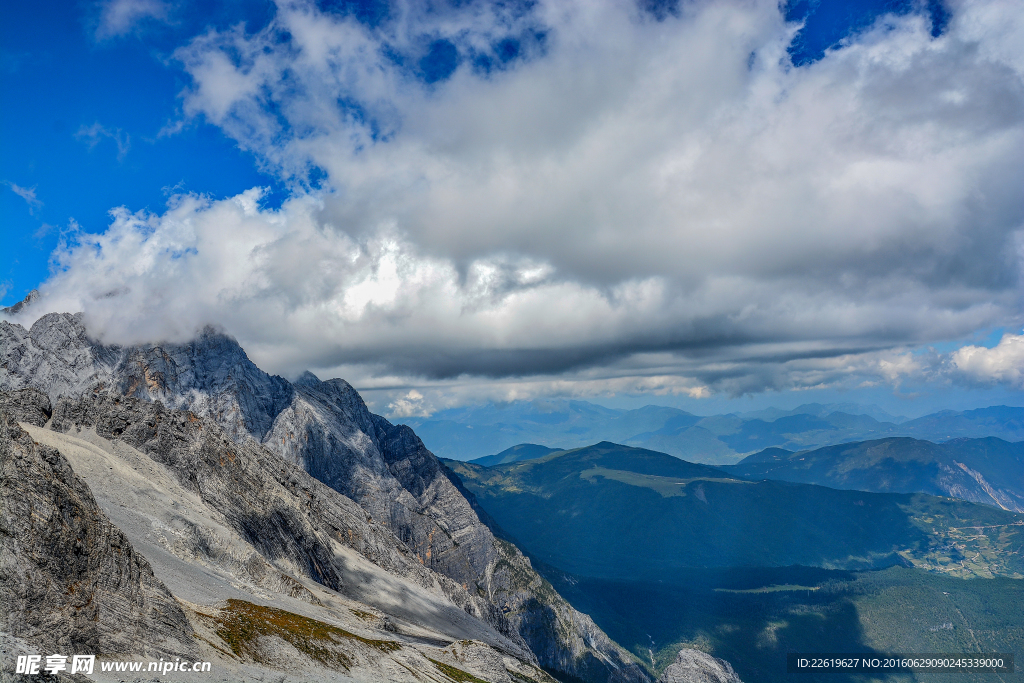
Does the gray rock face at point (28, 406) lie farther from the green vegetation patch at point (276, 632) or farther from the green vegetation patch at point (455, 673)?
the green vegetation patch at point (455, 673)

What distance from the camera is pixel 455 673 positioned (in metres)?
95.2

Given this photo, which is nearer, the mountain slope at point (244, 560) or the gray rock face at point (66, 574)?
the gray rock face at point (66, 574)

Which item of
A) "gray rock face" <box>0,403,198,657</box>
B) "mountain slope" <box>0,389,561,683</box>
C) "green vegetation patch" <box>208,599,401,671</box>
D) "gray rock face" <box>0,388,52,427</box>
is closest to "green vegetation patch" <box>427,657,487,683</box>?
"mountain slope" <box>0,389,561,683</box>

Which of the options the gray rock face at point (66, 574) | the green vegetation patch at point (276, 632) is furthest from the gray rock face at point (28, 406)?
the gray rock face at point (66, 574)

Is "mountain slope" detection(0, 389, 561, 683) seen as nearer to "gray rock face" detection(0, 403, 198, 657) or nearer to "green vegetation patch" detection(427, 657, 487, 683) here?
"gray rock face" detection(0, 403, 198, 657)

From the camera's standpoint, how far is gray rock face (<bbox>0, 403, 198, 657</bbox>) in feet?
144

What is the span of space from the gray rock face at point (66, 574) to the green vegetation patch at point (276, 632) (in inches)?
267

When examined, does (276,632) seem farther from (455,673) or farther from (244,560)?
(455,673)

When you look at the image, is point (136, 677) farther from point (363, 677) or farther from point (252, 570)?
point (252, 570)

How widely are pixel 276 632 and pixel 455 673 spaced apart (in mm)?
39859

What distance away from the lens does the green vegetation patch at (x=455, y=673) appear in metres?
92.2

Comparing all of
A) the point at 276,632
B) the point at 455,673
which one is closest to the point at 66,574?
the point at 276,632

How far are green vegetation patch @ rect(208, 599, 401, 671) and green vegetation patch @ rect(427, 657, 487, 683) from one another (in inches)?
617

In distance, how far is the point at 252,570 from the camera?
9694cm
